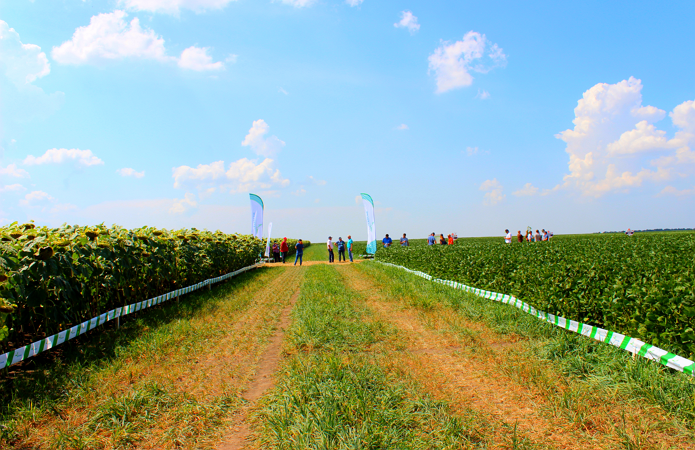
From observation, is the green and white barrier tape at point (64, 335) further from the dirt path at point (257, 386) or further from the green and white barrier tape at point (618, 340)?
the green and white barrier tape at point (618, 340)

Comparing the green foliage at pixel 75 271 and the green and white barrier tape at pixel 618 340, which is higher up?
the green foliage at pixel 75 271

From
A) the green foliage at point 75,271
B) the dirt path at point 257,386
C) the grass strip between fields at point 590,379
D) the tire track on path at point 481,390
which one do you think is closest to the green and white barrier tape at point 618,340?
the grass strip between fields at point 590,379

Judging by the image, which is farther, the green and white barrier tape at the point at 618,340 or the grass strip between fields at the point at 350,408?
the green and white barrier tape at the point at 618,340

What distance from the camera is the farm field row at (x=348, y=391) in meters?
3.31

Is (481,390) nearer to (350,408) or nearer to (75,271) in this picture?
(350,408)

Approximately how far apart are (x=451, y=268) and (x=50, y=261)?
1115 centimetres

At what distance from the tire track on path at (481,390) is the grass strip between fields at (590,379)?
0.15m

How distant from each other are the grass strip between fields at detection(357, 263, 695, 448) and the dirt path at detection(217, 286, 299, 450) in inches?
113

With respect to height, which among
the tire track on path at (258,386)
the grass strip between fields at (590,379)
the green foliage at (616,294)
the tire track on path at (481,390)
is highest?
the green foliage at (616,294)

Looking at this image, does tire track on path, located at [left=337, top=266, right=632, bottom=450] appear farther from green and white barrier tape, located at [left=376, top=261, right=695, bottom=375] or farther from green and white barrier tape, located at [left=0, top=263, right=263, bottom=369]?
green and white barrier tape, located at [left=0, top=263, right=263, bottom=369]

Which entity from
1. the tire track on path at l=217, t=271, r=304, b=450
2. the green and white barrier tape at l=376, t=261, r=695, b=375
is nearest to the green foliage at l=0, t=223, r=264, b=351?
the tire track on path at l=217, t=271, r=304, b=450

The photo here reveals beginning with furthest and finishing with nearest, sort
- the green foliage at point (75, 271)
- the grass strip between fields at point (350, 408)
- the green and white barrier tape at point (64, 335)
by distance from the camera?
1. the green foliage at point (75, 271)
2. the green and white barrier tape at point (64, 335)
3. the grass strip between fields at point (350, 408)

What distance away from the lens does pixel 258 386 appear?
4.48 meters

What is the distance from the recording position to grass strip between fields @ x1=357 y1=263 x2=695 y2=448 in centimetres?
340
